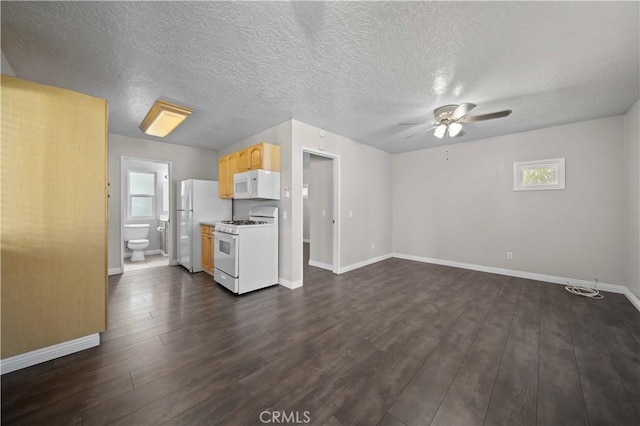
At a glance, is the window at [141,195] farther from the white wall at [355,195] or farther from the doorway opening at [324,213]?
the white wall at [355,195]

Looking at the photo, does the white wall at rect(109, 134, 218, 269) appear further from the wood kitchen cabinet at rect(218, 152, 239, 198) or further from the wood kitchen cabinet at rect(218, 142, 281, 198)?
the wood kitchen cabinet at rect(218, 142, 281, 198)

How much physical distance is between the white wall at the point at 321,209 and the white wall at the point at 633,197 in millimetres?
4207

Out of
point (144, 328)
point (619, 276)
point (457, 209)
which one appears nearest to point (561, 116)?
point (457, 209)

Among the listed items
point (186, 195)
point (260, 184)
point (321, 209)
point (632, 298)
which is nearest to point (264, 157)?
point (260, 184)

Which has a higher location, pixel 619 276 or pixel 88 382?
pixel 619 276

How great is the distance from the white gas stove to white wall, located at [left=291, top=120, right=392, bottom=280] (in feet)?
1.23

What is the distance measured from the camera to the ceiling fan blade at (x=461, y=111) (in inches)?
104

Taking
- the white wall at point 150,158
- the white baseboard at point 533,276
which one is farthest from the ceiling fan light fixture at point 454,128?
the white wall at point 150,158

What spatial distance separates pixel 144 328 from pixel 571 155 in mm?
6408

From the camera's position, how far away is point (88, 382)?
5.36 ft

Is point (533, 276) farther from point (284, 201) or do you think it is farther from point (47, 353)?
point (47, 353)

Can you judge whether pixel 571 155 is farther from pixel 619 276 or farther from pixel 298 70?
pixel 298 70

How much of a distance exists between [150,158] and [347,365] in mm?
5225
